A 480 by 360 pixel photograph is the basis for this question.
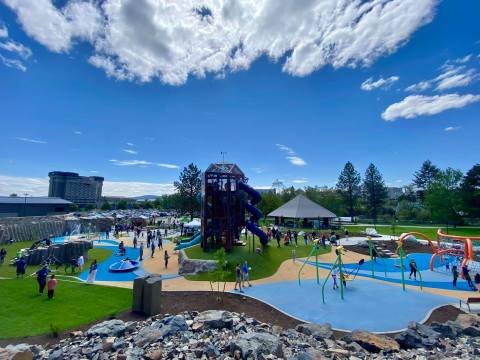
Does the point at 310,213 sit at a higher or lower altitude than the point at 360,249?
higher

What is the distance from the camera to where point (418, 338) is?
10.7 m

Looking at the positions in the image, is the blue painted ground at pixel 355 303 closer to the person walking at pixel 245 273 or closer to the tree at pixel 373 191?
the person walking at pixel 245 273

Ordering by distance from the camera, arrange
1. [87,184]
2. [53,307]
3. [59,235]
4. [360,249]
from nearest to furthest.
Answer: [53,307] → [360,249] → [59,235] → [87,184]

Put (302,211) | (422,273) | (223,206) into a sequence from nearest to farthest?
(422,273), (223,206), (302,211)

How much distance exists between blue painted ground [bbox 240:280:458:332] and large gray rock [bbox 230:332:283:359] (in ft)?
16.6

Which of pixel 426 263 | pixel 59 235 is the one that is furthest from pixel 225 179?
pixel 59 235

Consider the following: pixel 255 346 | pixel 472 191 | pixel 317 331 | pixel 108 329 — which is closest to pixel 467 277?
pixel 317 331

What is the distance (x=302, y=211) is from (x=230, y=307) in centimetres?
3872

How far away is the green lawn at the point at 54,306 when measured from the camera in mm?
11225

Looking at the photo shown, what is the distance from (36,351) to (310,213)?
4612 centimetres

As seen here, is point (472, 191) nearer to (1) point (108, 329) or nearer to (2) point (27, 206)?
(1) point (108, 329)

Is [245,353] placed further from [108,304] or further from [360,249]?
[360,249]

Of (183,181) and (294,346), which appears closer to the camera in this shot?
(294,346)

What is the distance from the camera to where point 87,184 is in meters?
168
